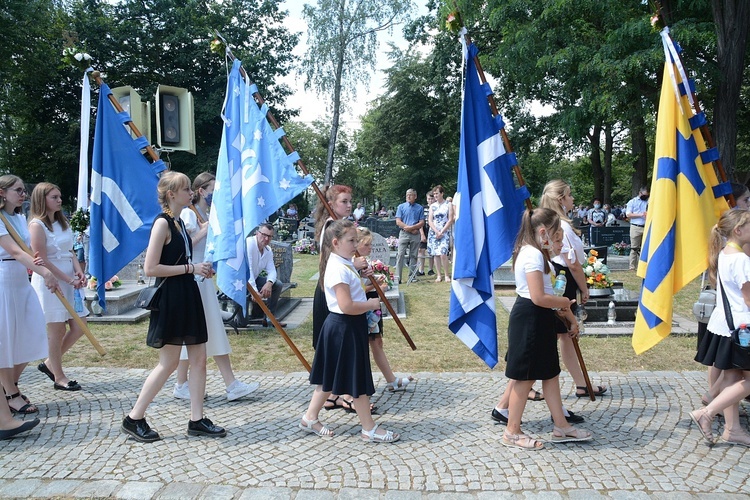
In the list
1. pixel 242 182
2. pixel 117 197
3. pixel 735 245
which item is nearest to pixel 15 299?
pixel 117 197

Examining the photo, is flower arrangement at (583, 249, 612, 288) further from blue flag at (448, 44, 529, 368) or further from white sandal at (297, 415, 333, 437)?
white sandal at (297, 415, 333, 437)

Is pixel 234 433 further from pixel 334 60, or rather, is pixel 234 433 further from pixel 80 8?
pixel 80 8

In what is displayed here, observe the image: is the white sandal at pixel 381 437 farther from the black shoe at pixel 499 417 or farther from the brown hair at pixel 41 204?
the brown hair at pixel 41 204

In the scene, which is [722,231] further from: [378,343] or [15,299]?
[15,299]

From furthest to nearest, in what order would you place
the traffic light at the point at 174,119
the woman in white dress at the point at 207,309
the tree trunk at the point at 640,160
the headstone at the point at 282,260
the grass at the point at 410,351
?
the tree trunk at the point at 640,160, the headstone at the point at 282,260, the traffic light at the point at 174,119, the grass at the point at 410,351, the woman in white dress at the point at 207,309

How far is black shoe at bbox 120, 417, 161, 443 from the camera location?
4301mm

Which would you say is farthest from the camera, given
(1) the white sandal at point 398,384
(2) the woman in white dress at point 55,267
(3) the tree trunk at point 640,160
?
(3) the tree trunk at point 640,160

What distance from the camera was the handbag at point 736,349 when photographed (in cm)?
403

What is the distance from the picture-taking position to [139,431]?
432 cm

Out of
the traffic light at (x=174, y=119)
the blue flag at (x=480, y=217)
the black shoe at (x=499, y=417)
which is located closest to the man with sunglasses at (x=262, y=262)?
the traffic light at (x=174, y=119)

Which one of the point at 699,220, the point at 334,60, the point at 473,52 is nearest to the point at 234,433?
the point at 473,52

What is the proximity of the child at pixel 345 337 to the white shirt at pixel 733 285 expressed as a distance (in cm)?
240

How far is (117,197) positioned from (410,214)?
7.52m

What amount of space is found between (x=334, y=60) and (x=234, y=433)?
27557 millimetres
